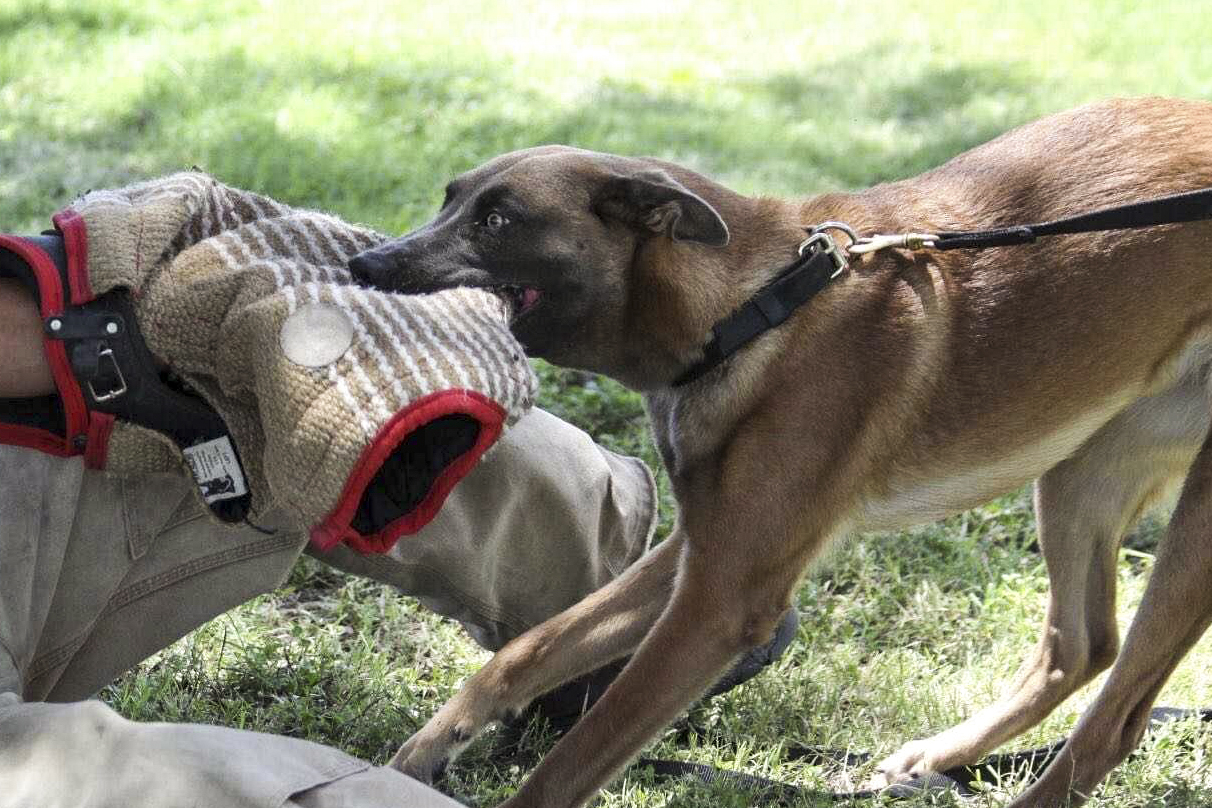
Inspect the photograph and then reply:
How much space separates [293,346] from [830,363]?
1.11m

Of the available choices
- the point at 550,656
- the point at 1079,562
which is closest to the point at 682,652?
the point at 550,656

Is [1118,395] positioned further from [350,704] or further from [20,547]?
[20,547]

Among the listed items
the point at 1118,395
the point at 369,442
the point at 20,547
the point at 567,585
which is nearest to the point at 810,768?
the point at 567,585

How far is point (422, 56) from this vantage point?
7.21m

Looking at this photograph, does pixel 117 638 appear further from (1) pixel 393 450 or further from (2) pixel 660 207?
(2) pixel 660 207

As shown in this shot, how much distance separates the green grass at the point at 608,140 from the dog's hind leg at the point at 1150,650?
17 cm

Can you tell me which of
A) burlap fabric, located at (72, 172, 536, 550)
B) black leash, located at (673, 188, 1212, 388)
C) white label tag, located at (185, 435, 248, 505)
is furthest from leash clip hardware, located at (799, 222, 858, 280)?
white label tag, located at (185, 435, 248, 505)

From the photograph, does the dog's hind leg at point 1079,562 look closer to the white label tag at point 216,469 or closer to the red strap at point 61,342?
the white label tag at point 216,469

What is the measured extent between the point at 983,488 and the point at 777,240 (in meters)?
0.70

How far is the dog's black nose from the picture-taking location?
2.52 metres

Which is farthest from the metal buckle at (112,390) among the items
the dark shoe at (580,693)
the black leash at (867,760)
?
the black leash at (867,760)

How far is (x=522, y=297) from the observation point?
2.83 m

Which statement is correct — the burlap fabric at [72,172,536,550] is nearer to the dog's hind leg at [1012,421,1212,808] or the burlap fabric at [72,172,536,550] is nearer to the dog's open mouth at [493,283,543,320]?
the dog's open mouth at [493,283,543,320]

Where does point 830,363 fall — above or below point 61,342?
below
